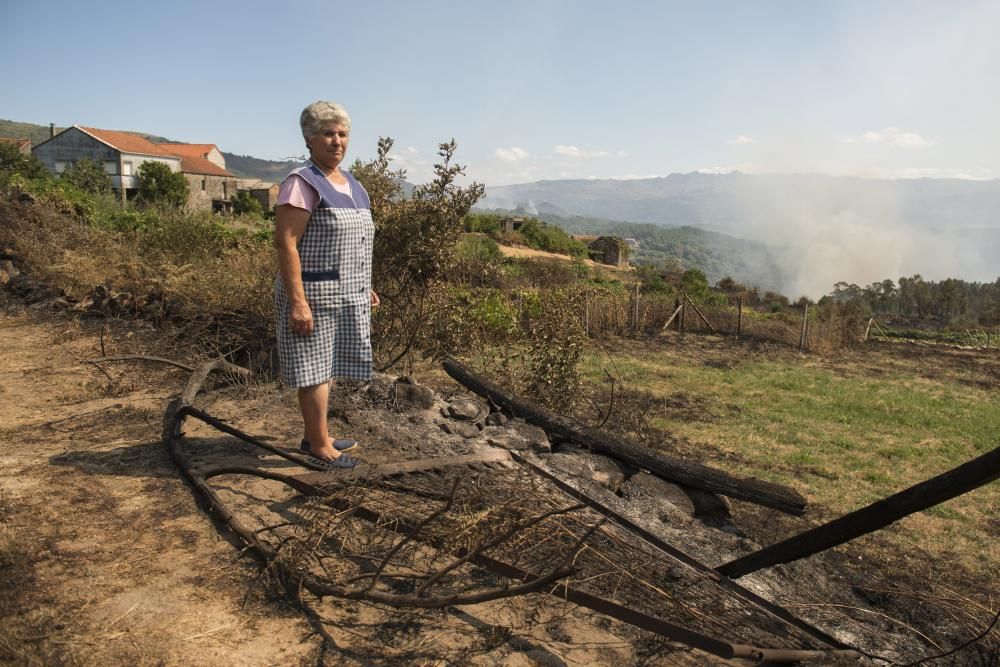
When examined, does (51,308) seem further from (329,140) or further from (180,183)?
(180,183)

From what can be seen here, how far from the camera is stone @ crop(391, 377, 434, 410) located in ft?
15.2

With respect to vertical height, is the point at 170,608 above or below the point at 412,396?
below

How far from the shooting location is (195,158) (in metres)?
58.6

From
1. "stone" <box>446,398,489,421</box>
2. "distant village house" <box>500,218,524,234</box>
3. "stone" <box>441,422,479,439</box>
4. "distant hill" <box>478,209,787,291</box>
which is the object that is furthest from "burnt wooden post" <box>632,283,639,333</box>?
"distant hill" <box>478,209,787,291</box>

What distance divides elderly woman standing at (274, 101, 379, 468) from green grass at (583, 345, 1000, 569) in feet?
14.0

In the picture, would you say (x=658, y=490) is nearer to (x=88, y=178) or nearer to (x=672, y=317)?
Answer: (x=672, y=317)

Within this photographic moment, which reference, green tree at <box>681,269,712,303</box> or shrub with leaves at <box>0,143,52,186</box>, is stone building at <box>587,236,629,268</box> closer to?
green tree at <box>681,269,712,303</box>

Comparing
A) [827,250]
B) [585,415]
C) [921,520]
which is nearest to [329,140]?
[585,415]

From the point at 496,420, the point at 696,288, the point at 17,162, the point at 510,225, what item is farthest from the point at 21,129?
the point at 496,420

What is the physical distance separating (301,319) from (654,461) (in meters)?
2.50

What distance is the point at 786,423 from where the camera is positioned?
27.2 ft

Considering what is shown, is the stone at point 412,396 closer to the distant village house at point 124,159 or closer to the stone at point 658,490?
the stone at point 658,490

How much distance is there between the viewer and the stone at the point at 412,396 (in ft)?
15.2

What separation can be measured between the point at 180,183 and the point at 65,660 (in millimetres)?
48598
